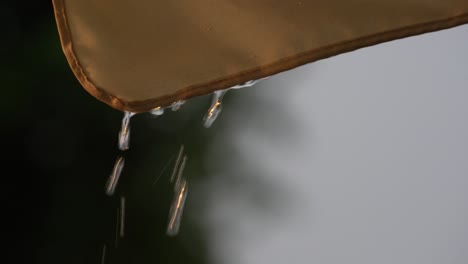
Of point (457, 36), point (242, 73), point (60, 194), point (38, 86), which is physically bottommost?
point (457, 36)

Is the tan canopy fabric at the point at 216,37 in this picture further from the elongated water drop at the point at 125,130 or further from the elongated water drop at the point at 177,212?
the elongated water drop at the point at 177,212

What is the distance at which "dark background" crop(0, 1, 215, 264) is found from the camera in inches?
153

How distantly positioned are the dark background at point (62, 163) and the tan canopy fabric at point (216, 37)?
2.85 m

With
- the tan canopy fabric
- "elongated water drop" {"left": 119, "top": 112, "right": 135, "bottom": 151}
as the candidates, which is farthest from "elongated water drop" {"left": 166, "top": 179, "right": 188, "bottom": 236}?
the tan canopy fabric

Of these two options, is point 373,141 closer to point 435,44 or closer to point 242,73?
point 435,44

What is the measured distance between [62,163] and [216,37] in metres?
3.12

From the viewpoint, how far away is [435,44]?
909cm

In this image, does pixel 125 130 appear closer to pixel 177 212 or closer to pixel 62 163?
pixel 177 212

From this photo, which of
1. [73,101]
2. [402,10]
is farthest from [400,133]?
[402,10]

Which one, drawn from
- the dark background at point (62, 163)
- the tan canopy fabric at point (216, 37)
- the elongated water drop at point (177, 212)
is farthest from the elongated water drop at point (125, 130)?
the dark background at point (62, 163)

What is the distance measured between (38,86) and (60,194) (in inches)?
19.8

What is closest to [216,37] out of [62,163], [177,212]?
[177,212]

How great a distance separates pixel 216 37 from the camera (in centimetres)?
104

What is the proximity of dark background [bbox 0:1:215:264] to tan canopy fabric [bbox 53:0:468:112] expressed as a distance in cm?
285
